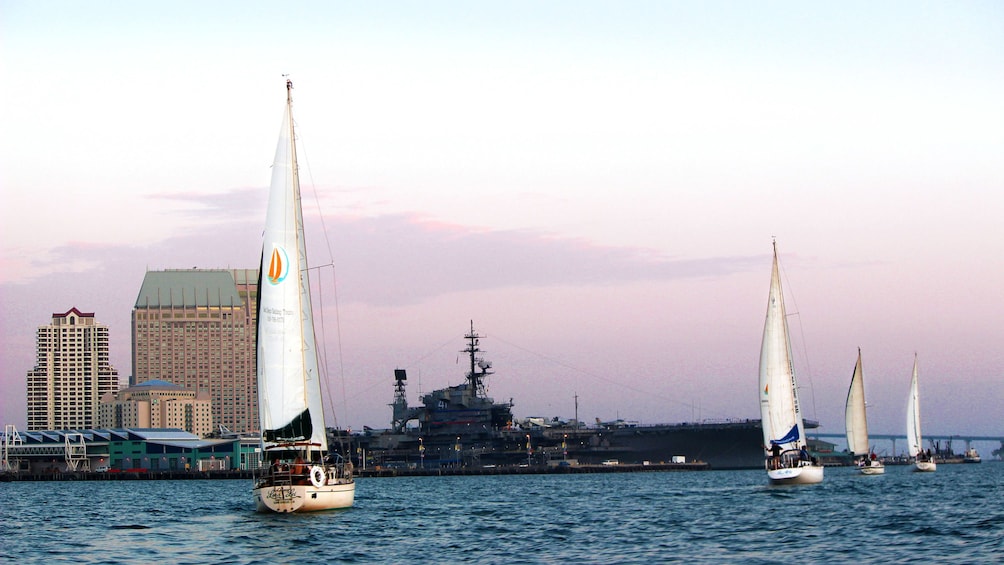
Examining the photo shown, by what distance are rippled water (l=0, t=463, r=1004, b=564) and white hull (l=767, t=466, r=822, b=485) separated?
1.54 m

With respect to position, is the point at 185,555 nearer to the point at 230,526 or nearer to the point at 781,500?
the point at 230,526

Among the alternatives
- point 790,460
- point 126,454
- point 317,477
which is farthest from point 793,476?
point 126,454

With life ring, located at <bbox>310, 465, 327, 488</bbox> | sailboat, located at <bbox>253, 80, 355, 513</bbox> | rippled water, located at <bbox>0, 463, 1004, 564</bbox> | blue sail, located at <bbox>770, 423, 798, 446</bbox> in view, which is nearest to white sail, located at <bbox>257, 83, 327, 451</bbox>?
sailboat, located at <bbox>253, 80, 355, 513</bbox>

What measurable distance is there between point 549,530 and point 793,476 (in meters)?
26.6

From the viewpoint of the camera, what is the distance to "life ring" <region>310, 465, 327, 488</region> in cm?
4962

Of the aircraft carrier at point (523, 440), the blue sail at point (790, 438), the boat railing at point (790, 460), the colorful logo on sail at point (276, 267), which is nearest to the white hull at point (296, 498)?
the colorful logo on sail at point (276, 267)

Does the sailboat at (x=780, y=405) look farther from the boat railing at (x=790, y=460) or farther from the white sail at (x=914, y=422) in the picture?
the white sail at (x=914, y=422)

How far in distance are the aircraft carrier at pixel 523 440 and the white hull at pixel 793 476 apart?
64.2 metres

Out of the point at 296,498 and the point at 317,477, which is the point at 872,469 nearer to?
the point at 317,477

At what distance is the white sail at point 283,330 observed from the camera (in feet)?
166

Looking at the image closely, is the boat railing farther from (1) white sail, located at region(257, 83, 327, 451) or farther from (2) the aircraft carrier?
(2) the aircraft carrier

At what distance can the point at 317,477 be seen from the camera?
49906mm

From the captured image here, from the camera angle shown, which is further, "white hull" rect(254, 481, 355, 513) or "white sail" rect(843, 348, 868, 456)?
"white sail" rect(843, 348, 868, 456)

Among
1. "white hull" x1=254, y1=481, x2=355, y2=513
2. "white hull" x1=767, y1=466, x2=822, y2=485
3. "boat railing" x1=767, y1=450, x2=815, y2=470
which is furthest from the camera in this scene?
"boat railing" x1=767, y1=450, x2=815, y2=470
